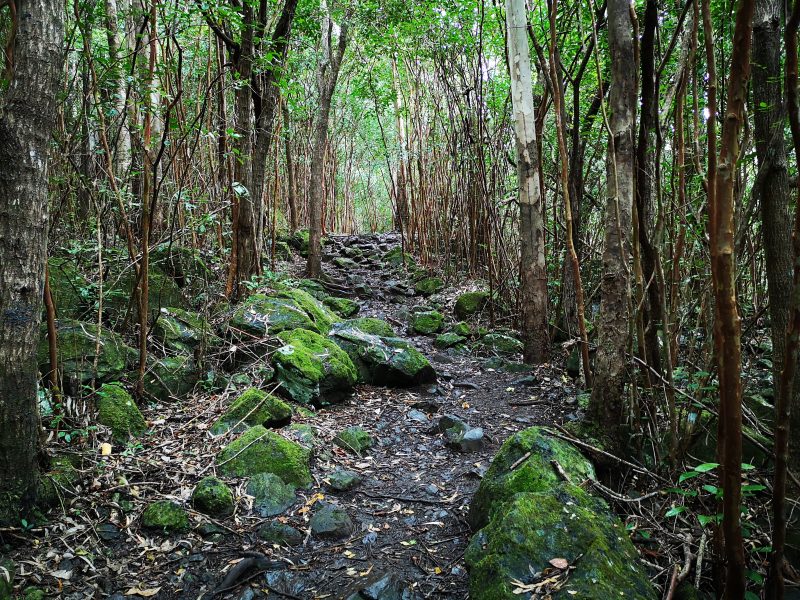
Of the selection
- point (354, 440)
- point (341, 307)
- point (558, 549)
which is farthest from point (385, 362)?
point (558, 549)

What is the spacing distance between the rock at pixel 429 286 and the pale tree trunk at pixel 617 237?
18.1 feet

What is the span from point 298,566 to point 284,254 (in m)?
8.15

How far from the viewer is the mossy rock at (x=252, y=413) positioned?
119 inches

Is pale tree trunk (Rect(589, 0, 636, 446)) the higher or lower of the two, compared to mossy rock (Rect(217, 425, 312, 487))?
higher

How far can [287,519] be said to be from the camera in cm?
243

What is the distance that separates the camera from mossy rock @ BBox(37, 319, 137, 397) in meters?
2.69

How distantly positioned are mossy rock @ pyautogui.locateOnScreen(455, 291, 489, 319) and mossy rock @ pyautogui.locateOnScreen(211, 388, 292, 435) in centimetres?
368

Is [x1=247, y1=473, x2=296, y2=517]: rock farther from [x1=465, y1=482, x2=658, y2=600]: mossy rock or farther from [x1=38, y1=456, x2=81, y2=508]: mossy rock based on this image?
[x1=465, y1=482, x2=658, y2=600]: mossy rock

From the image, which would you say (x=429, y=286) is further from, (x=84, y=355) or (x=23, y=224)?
(x=23, y=224)

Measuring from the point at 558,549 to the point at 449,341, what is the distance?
161 inches

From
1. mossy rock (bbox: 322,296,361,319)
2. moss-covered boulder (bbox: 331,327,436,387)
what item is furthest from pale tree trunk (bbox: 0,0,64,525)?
mossy rock (bbox: 322,296,361,319)

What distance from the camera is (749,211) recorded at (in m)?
1.80

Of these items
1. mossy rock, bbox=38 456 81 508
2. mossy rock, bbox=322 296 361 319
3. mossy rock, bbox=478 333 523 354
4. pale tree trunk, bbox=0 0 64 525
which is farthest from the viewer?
mossy rock, bbox=322 296 361 319

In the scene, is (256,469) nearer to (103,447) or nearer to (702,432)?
(103,447)
